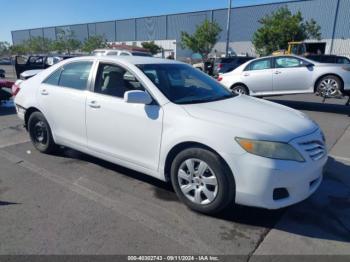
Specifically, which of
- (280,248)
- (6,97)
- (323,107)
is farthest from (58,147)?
(323,107)

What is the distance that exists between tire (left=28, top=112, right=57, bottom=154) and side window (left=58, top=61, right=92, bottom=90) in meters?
0.72

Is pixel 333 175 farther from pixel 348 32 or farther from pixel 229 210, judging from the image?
pixel 348 32

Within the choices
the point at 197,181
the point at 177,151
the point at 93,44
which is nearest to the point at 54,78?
the point at 177,151

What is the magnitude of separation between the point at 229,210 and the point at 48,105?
307cm

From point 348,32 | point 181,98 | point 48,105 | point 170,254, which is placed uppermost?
point 348,32

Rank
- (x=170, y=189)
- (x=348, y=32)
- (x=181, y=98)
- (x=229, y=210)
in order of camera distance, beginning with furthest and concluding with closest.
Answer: (x=348, y=32) < (x=170, y=189) < (x=181, y=98) < (x=229, y=210)

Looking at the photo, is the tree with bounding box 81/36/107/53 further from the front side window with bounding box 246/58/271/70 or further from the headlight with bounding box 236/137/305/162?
the headlight with bounding box 236/137/305/162

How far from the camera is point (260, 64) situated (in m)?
10.2

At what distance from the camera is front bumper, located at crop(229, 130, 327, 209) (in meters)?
2.78

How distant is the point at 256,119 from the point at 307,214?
1.19 m

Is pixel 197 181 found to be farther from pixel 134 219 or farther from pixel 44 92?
pixel 44 92

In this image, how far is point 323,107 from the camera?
33.4ft

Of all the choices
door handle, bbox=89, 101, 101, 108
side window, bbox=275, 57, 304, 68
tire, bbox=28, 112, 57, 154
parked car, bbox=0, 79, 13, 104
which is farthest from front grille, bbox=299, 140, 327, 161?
parked car, bbox=0, 79, 13, 104

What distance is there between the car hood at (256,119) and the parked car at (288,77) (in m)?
5.45
